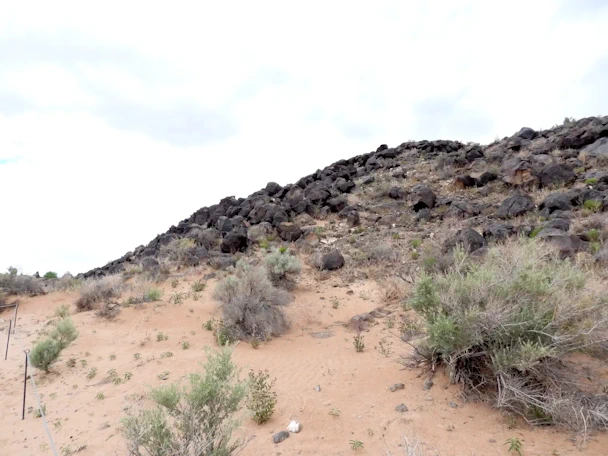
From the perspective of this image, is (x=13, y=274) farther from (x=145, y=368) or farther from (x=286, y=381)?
(x=286, y=381)

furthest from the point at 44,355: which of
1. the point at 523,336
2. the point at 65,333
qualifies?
the point at 523,336

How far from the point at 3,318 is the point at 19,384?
8407 mm

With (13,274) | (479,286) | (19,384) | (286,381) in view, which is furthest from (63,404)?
(13,274)

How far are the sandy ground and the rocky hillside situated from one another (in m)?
5.02

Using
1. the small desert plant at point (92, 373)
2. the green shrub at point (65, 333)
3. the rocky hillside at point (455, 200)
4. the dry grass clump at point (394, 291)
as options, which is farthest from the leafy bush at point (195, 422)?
the rocky hillside at point (455, 200)

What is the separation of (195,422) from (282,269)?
8389mm

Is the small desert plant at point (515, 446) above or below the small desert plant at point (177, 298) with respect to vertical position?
below

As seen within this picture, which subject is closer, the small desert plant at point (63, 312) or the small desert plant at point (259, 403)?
the small desert plant at point (259, 403)

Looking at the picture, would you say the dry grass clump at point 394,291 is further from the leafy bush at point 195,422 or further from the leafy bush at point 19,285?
the leafy bush at point 19,285

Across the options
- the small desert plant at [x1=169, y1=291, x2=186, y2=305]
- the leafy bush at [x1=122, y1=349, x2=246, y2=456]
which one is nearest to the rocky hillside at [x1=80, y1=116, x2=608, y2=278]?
the small desert plant at [x1=169, y1=291, x2=186, y2=305]

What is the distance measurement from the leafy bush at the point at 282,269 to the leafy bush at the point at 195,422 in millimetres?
7718

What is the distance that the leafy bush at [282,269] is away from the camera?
1155cm

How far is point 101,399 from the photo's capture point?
241 inches

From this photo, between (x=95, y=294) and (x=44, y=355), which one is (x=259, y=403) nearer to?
A: (x=44, y=355)
